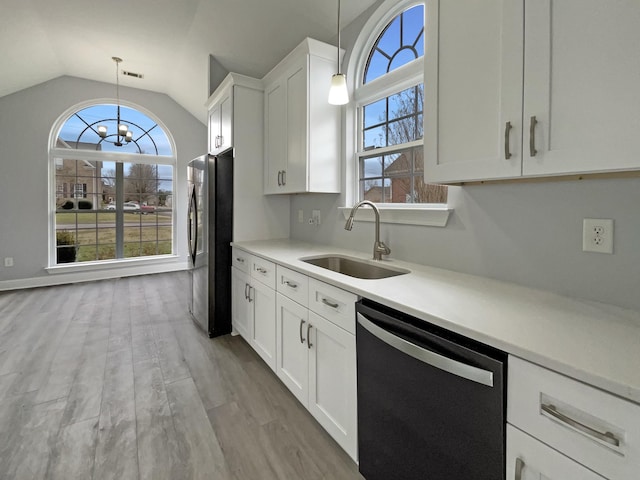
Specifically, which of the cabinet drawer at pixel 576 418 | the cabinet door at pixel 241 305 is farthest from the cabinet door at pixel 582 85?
the cabinet door at pixel 241 305

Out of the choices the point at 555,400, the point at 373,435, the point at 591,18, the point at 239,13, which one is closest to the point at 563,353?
the point at 555,400

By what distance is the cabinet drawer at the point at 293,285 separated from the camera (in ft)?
5.62

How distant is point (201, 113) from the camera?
5.34 metres

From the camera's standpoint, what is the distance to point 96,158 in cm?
504

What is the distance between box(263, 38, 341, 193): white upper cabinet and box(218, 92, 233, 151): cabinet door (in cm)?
54

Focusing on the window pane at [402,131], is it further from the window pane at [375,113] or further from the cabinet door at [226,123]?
the cabinet door at [226,123]

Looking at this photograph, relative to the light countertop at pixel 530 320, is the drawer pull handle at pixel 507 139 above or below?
above

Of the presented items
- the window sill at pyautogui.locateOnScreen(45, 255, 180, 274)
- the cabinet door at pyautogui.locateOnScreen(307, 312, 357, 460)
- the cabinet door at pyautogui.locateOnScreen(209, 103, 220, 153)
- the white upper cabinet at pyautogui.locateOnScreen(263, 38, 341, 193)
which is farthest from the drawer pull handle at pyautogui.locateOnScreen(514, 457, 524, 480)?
the window sill at pyautogui.locateOnScreen(45, 255, 180, 274)

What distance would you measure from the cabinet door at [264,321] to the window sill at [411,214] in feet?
2.77

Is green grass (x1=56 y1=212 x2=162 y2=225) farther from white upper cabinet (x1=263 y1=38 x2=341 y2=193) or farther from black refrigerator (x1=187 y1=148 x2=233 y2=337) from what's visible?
white upper cabinet (x1=263 y1=38 x2=341 y2=193)

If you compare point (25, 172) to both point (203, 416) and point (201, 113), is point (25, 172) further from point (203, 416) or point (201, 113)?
point (203, 416)

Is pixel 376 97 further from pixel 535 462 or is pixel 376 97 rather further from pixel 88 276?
pixel 88 276

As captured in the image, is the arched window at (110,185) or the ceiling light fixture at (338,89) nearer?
the ceiling light fixture at (338,89)

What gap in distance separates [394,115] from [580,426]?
1.95 metres
